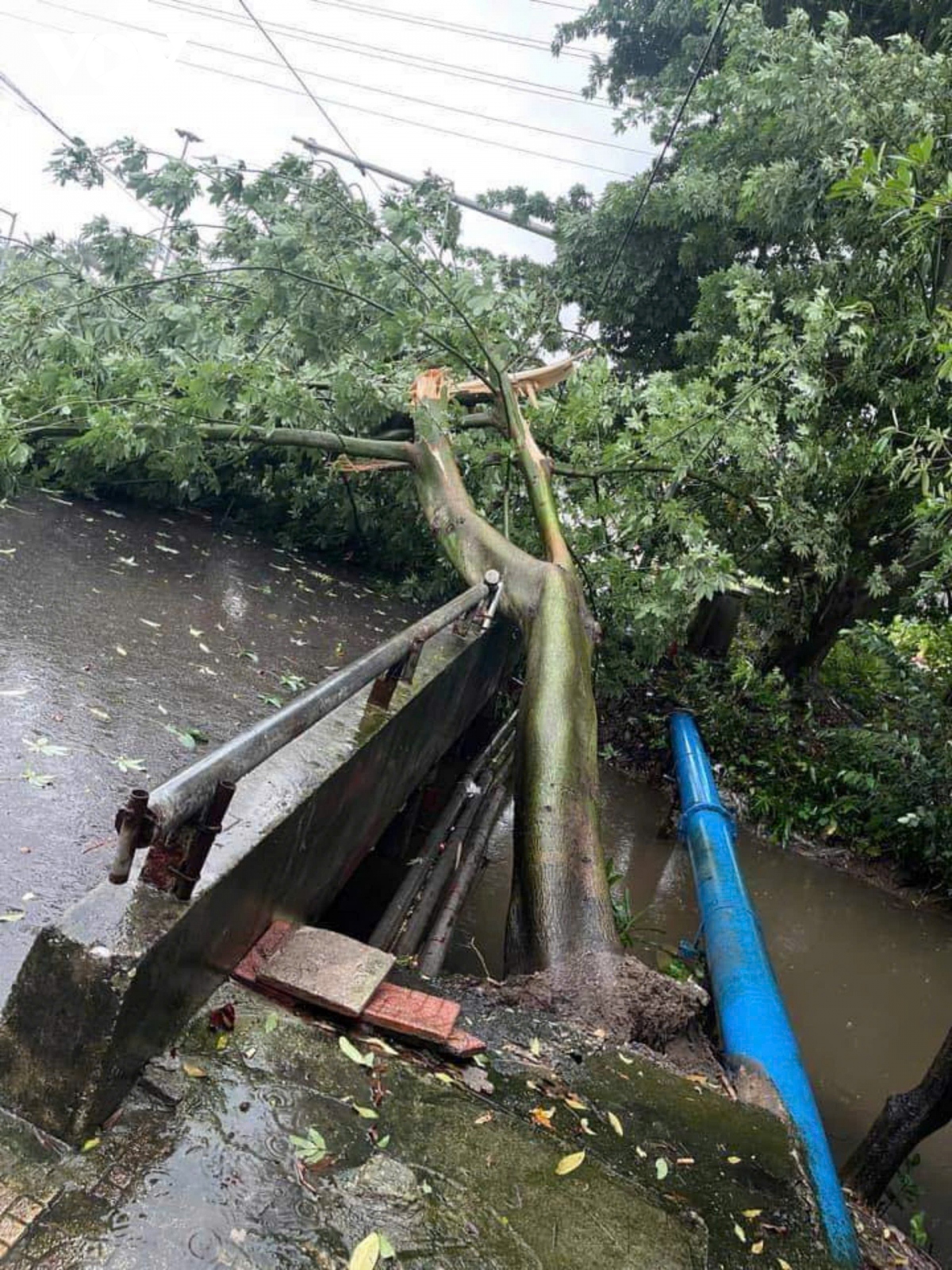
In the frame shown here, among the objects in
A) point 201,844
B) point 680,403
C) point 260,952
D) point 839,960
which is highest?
point 680,403

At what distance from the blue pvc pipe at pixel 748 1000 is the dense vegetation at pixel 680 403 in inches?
65.2

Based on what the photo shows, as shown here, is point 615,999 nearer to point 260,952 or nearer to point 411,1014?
point 411,1014

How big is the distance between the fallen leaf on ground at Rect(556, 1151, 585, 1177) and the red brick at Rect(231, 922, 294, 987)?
860mm

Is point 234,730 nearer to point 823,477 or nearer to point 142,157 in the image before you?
point 142,157

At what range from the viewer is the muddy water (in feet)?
15.0

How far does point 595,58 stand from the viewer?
51.4 ft

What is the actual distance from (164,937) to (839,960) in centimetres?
567

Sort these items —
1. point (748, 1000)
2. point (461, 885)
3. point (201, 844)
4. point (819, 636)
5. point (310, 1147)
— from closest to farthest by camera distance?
point (310, 1147)
point (201, 844)
point (748, 1000)
point (461, 885)
point (819, 636)

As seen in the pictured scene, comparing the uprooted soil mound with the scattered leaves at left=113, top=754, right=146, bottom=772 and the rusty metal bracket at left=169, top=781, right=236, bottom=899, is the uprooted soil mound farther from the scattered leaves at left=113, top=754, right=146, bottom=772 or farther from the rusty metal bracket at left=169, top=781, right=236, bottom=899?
the scattered leaves at left=113, top=754, right=146, bottom=772

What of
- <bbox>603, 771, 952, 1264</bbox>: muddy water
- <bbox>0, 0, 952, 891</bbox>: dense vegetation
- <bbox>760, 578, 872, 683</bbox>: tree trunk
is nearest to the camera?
<bbox>603, 771, 952, 1264</bbox>: muddy water

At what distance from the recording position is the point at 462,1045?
219cm

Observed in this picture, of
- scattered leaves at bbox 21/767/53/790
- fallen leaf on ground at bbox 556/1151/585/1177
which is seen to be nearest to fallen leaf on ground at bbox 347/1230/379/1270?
fallen leaf on ground at bbox 556/1151/585/1177

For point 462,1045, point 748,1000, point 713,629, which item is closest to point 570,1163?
Answer: point 462,1045

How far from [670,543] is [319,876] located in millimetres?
4374
